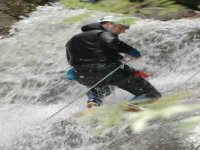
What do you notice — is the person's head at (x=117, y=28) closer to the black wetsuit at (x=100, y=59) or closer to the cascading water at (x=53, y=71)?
the black wetsuit at (x=100, y=59)

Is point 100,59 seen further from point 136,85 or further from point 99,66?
point 136,85

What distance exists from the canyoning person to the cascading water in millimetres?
463

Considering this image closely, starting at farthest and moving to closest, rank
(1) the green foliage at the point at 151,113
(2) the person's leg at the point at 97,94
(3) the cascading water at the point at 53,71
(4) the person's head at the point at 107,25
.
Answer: (2) the person's leg at the point at 97,94, (4) the person's head at the point at 107,25, (3) the cascading water at the point at 53,71, (1) the green foliage at the point at 151,113

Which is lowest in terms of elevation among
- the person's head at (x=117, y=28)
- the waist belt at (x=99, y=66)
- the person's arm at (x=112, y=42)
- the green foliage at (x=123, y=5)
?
the waist belt at (x=99, y=66)

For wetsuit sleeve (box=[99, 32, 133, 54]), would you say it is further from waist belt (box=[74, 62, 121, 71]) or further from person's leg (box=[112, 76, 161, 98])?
person's leg (box=[112, 76, 161, 98])

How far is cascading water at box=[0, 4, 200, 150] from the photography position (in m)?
6.38

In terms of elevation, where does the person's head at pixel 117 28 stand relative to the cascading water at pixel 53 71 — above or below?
above

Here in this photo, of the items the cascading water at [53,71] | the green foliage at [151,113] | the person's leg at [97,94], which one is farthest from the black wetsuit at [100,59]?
the green foliage at [151,113]

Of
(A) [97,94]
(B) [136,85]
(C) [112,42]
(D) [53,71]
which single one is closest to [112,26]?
(C) [112,42]

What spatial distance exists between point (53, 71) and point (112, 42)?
3611 millimetres

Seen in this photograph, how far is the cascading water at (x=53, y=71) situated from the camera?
6.38 m

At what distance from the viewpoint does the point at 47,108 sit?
27.1 feet

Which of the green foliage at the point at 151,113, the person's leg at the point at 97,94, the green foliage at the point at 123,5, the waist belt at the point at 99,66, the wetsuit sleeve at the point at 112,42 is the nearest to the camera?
the green foliage at the point at 151,113

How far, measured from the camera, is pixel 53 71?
9.66 m
